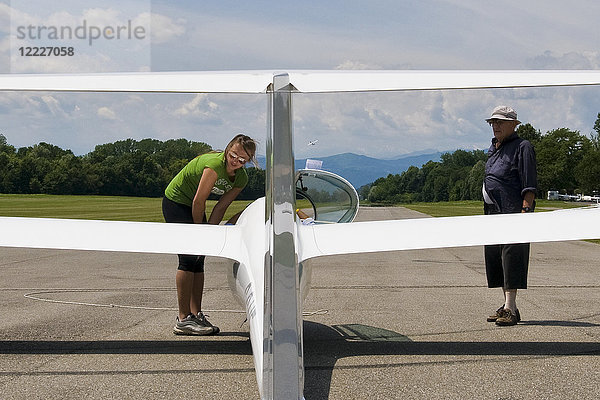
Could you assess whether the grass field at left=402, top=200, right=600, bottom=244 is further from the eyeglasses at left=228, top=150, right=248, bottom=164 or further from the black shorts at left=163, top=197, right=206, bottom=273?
the eyeglasses at left=228, top=150, right=248, bottom=164

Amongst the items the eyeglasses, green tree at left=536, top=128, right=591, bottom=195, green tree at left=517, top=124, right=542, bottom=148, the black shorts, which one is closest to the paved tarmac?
the black shorts

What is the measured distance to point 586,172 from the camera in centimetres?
7888

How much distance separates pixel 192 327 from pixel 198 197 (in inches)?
43.3

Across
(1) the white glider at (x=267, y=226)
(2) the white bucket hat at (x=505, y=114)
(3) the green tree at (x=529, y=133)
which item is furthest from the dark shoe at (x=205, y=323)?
(3) the green tree at (x=529, y=133)

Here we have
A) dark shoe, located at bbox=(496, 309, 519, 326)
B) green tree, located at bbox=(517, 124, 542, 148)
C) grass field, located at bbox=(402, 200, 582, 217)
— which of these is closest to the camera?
dark shoe, located at bbox=(496, 309, 519, 326)

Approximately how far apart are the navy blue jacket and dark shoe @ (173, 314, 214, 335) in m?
2.94

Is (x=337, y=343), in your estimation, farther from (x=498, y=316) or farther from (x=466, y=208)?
(x=466, y=208)

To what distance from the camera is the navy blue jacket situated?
21.4 feet

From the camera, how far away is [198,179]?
604 cm

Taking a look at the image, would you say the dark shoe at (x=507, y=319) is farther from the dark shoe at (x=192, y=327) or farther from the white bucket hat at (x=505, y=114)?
the dark shoe at (x=192, y=327)

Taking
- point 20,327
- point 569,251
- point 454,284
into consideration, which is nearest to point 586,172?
point 569,251

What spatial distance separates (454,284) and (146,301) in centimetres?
410

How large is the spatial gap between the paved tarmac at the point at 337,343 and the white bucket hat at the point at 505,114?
6.24ft

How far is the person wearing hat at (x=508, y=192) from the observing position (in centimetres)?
648
